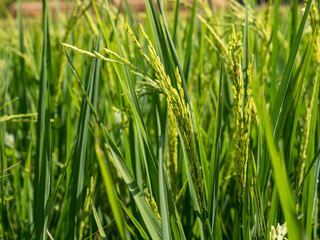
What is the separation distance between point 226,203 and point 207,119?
22.1 inches

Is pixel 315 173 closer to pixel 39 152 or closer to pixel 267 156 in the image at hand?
pixel 267 156

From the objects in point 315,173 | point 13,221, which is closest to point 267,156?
point 315,173

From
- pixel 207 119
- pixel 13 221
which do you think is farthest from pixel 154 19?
pixel 207 119

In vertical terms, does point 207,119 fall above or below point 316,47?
below

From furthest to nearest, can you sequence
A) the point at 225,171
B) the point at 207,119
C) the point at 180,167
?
the point at 207,119, the point at 225,171, the point at 180,167

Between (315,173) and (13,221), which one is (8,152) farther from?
(315,173)

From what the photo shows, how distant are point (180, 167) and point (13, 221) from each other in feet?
1.36

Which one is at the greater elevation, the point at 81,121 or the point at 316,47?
the point at 316,47

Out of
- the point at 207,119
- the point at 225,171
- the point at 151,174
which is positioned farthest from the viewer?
the point at 207,119

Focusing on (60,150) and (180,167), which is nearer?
(180,167)

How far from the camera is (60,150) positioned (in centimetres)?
114

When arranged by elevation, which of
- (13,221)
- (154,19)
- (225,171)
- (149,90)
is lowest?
(13,221)

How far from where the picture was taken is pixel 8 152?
113cm

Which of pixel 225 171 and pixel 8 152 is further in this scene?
pixel 8 152
